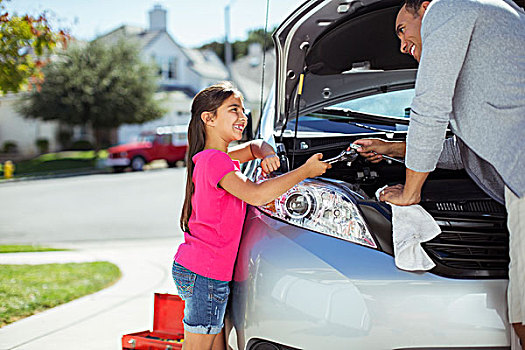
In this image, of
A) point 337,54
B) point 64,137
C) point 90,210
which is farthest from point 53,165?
point 337,54

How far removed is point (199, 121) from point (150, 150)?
20.9 meters

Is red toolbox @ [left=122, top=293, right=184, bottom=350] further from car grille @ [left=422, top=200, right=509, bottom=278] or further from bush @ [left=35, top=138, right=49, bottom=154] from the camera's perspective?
bush @ [left=35, top=138, right=49, bottom=154]

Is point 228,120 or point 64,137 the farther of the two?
point 64,137

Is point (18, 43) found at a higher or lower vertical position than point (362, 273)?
higher

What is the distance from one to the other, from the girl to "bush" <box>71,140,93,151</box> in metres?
29.6

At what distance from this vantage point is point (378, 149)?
2.76 metres

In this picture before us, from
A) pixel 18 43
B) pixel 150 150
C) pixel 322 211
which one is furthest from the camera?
pixel 150 150

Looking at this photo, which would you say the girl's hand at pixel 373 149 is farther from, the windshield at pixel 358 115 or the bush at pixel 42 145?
the bush at pixel 42 145

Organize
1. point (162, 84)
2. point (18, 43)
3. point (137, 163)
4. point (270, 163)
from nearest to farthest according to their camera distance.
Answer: point (270, 163), point (18, 43), point (137, 163), point (162, 84)

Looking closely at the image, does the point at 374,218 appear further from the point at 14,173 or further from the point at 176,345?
the point at 14,173

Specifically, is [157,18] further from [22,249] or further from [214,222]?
[214,222]

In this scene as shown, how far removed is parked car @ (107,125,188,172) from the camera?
73.2ft

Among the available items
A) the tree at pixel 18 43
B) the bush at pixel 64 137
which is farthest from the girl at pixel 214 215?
the bush at pixel 64 137

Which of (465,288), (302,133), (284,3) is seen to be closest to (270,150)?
(302,133)
